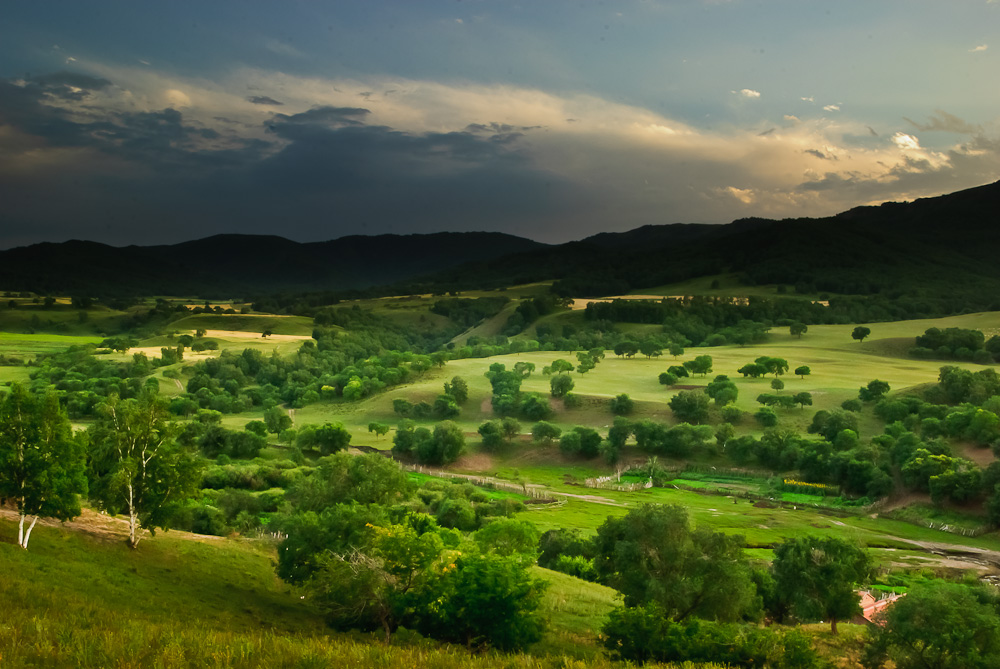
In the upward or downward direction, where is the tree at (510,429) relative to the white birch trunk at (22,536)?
downward

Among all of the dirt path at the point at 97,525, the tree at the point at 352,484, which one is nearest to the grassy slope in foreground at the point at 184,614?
the dirt path at the point at 97,525

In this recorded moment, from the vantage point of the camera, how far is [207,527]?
46.8m

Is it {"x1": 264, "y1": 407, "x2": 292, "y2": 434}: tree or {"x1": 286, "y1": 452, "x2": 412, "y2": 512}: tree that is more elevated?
{"x1": 286, "y1": 452, "x2": 412, "y2": 512}: tree

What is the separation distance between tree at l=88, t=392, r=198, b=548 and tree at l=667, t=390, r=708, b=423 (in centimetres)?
7049

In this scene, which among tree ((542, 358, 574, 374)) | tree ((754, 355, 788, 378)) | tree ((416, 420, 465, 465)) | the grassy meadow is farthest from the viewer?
tree ((542, 358, 574, 374))

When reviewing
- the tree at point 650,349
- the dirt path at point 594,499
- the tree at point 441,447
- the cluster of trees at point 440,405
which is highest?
the tree at point 650,349

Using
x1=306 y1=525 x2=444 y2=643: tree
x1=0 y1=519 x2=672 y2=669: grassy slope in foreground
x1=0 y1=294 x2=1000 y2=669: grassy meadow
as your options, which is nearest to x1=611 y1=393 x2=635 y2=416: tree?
x1=0 y1=294 x2=1000 y2=669: grassy meadow

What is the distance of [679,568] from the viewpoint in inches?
1275

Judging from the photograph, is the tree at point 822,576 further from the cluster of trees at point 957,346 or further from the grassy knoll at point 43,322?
the grassy knoll at point 43,322

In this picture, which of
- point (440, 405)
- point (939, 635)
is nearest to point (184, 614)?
point (939, 635)

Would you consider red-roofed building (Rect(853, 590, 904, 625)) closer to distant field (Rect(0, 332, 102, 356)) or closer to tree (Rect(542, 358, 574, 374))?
tree (Rect(542, 358, 574, 374))

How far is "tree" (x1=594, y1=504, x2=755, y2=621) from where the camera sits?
31344 millimetres

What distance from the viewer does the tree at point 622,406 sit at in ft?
316

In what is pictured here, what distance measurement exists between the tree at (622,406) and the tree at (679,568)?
6116cm
